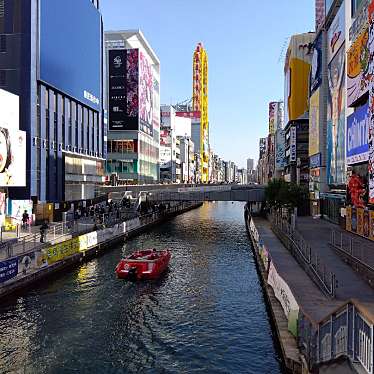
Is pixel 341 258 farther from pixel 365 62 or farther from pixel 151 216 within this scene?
pixel 151 216

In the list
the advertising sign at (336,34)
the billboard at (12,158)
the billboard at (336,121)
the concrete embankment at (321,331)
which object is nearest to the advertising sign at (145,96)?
the advertising sign at (336,34)

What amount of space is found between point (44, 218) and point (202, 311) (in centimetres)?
3556

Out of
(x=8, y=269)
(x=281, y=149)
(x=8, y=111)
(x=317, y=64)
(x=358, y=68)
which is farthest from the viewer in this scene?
(x=281, y=149)

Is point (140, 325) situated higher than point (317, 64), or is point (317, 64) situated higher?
point (317, 64)

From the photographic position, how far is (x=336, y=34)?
199 feet

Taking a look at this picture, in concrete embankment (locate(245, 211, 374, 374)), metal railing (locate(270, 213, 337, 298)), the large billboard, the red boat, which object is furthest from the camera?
the large billboard

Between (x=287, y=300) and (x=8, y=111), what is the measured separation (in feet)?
118

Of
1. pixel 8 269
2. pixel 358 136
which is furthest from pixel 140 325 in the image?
pixel 358 136

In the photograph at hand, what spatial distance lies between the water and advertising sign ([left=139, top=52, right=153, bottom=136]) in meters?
86.4

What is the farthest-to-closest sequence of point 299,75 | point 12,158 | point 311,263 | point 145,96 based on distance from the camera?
point 145,96
point 299,75
point 12,158
point 311,263

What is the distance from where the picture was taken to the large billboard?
5769 cm

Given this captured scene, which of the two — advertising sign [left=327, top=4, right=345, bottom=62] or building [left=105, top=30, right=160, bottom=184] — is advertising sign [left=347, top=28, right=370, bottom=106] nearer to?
advertising sign [left=327, top=4, right=345, bottom=62]

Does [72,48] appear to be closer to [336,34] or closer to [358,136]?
[336,34]

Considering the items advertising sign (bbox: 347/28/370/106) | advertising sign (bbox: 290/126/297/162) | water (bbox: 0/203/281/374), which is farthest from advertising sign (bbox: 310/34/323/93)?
water (bbox: 0/203/281/374)
